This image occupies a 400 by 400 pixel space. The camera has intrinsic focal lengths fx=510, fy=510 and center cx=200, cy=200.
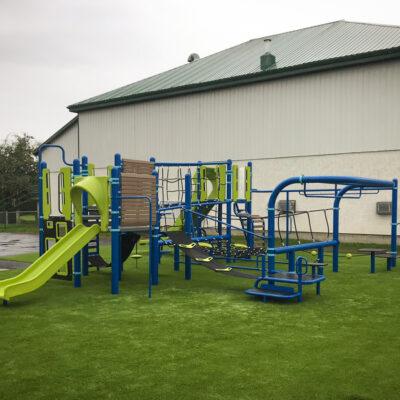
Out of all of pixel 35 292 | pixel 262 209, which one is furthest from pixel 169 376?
pixel 262 209

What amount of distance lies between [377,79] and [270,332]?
1386 centimetres

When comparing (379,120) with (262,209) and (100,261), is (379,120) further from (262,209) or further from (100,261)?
(100,261)

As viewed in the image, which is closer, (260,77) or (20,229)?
(260,77)

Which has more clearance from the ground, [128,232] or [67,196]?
[67,196]

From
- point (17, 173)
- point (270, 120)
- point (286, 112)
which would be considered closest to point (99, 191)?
point (286, 112)

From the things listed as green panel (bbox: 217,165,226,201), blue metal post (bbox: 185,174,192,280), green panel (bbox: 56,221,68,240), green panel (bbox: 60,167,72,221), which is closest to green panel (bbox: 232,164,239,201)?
green panel (bbox: 217,165,226,201)

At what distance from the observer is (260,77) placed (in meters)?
20.7

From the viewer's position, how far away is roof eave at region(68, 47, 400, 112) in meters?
17.5

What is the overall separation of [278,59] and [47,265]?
16228mm

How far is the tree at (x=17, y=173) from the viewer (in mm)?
36844

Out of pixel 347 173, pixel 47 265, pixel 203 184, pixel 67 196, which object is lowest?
pixel 47 265

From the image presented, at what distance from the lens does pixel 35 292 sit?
30.3ft

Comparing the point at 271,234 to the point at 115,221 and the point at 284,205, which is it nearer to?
the point at 115,221

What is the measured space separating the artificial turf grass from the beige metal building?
9711 millimetres
